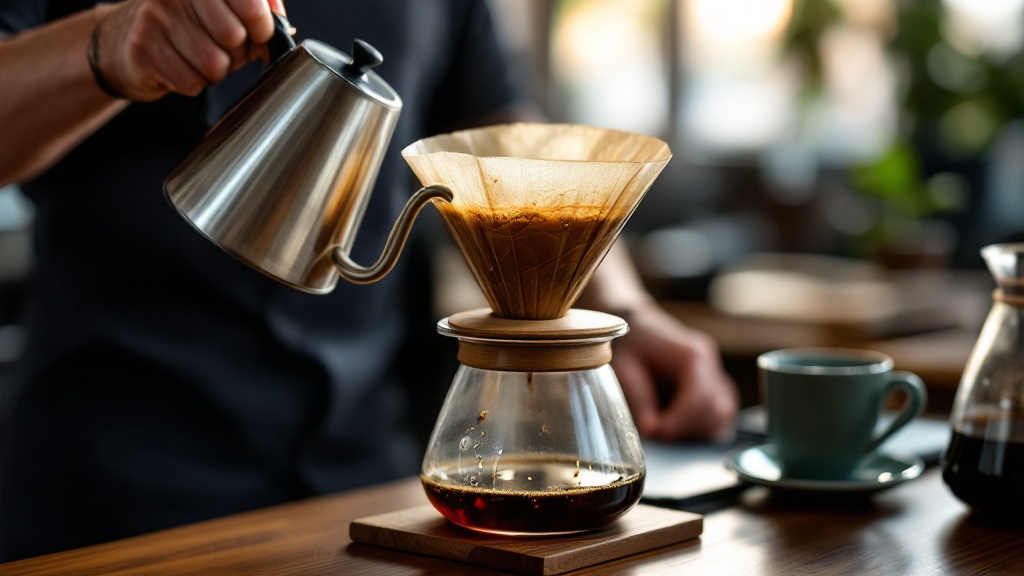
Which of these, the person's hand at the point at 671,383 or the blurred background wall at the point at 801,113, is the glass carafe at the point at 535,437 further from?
the blurred background wall at the point at 801,113

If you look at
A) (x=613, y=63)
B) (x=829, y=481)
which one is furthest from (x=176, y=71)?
(x=613, y=63)

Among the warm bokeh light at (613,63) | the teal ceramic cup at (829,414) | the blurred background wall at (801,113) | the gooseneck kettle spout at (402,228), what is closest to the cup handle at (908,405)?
the teal ceramic cup at (829,414)

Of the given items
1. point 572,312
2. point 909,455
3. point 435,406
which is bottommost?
point 435,406

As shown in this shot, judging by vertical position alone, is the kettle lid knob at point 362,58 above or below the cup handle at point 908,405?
above

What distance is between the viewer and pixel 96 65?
3.27ft

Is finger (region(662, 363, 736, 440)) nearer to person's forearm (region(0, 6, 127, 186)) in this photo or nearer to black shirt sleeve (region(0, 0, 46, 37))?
person's forearm (region(0, 6, 127, 186))

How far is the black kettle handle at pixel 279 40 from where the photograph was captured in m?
0.90

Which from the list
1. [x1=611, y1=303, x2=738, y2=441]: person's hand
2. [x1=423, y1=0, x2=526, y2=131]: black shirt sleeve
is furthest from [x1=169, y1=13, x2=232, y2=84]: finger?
[x1=423, y1=0, x2=526, y2=131]: black shirt sleeve

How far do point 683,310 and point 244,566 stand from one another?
6.98ft

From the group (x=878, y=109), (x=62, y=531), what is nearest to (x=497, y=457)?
(x=62, y=531)

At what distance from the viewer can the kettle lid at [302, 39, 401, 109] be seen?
2.88 ft

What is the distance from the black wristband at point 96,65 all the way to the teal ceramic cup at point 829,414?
65 cm

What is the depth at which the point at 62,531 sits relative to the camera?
1.32 metres

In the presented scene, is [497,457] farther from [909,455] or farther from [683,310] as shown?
[683,310]
